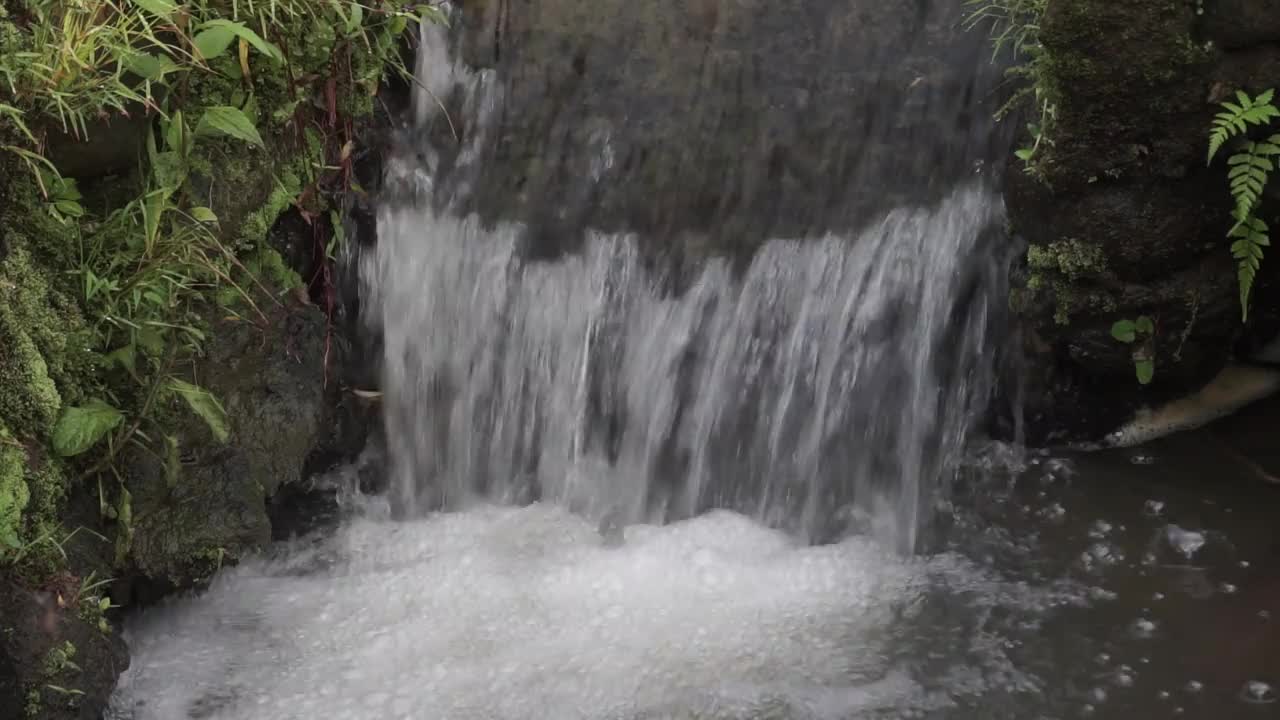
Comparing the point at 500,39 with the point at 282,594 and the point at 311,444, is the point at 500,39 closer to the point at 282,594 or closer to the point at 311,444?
the point at 311,444

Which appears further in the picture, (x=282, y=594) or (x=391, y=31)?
(x=391, y=31)

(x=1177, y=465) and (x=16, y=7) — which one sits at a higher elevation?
(x=16, y=7)

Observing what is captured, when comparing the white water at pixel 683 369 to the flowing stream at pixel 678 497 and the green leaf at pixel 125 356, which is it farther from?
the green leaf at pixel 125 356

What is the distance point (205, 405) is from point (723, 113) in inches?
88.3

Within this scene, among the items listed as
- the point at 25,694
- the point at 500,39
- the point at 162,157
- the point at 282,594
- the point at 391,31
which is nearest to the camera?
the point at 25,694

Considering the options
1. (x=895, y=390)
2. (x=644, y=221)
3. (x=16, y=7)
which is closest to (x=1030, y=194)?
(x=895, y=390)

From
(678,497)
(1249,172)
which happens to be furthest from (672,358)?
(1249,172)

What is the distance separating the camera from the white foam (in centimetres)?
340

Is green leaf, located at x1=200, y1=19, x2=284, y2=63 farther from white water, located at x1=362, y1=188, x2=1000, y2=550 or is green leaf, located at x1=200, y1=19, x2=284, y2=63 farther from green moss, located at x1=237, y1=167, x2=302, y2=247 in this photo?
white water, located at x1=362, y1=188, x2=1000, y2=550

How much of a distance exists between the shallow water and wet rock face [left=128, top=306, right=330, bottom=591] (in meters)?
0.33

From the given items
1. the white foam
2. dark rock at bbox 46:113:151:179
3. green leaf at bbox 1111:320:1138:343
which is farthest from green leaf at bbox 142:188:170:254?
green leaf at bbox 1111:320:1138:343

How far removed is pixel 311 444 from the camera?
4.08 meters

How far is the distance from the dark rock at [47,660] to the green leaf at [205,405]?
2.14ft

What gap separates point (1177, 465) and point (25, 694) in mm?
3880
